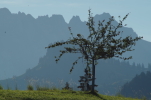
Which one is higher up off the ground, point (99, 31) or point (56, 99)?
point (99, 31)

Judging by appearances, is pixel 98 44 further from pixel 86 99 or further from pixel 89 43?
pixel 86 99

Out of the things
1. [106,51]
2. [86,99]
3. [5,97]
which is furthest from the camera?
[106,51]

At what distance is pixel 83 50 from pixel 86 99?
612cm

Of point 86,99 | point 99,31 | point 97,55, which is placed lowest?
point 86,99

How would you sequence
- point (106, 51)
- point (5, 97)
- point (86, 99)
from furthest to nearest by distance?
point (106, 51), point (86, 99), point (5, 97)

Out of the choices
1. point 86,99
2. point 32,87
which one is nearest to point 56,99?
point 86,99

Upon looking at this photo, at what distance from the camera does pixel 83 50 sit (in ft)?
80.7

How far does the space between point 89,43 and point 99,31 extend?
149 cm

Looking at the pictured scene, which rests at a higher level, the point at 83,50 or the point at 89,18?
the point at 89,18

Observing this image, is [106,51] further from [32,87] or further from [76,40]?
[32,87]

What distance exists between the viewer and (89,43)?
2438cm

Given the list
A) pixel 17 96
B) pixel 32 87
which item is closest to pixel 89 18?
pixel 32 87

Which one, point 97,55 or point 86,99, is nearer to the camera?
point 86,99

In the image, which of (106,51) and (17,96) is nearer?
(17,96)
